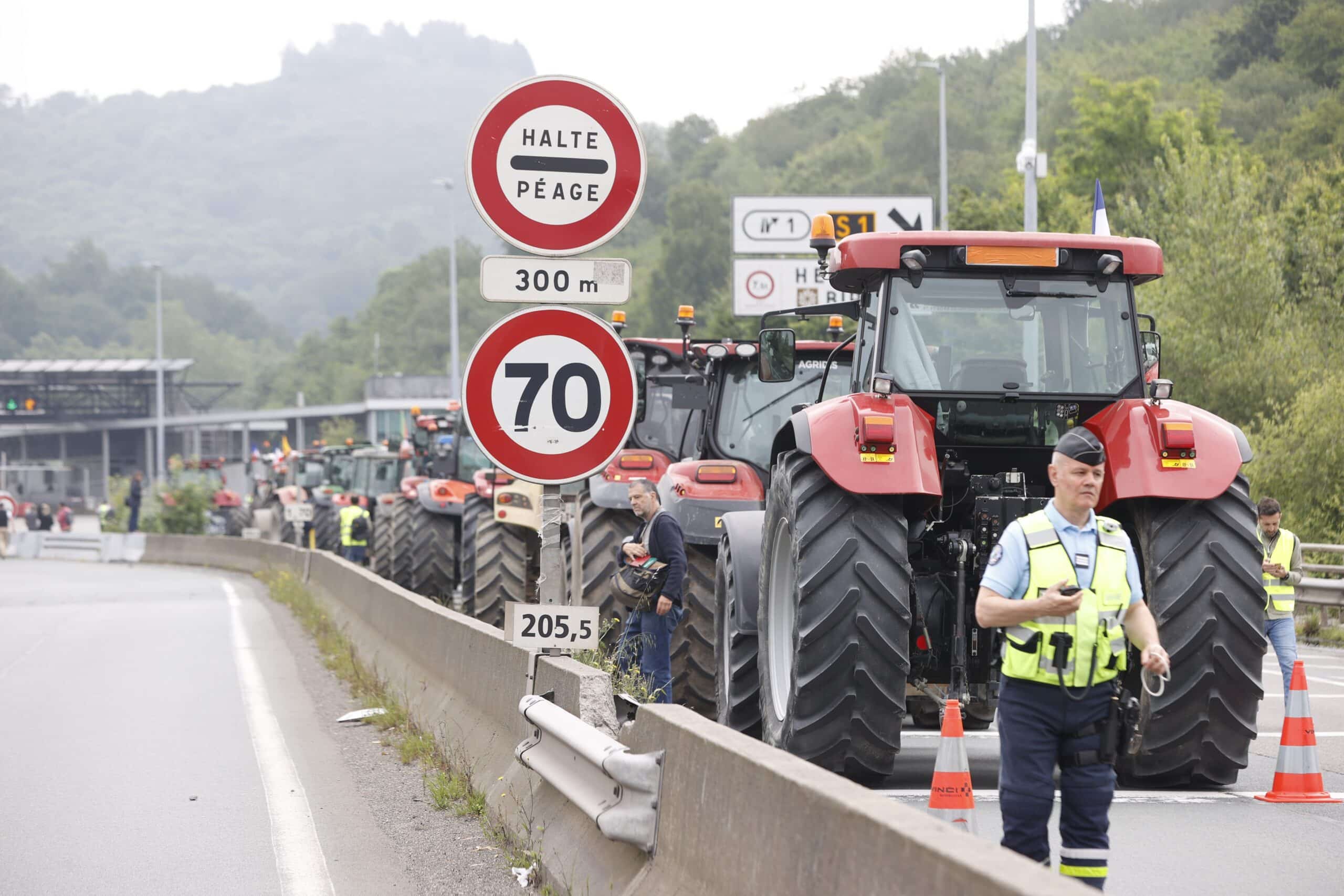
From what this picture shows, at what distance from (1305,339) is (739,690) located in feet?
72.7

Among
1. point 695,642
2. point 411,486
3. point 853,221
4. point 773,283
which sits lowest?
point 695,642

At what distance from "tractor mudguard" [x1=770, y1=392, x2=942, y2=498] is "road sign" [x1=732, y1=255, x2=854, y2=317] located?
861 inches

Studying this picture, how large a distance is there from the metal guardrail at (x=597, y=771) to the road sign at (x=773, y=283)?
23.3 meters

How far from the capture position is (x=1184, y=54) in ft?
304

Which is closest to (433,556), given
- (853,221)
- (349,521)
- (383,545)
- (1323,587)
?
(383,545)

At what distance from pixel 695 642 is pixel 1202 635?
4505 millimetres

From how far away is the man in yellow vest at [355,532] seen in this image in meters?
29.8

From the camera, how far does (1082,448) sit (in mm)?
5523

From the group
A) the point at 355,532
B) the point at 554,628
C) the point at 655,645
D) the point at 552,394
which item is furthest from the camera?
the point at 355,532

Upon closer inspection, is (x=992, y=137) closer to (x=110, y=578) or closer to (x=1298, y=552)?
(x=110, y=578)

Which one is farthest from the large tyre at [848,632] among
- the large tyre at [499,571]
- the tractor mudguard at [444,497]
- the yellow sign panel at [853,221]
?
the yellow sign panel at [853,221]

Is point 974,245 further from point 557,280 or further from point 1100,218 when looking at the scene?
point 557,280

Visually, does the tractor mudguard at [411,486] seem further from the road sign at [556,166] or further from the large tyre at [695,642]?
the road sign at [556,166]

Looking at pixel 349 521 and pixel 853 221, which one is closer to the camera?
pixel 853 221
